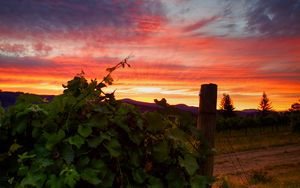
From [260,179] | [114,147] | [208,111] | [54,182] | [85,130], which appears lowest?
[260,179]

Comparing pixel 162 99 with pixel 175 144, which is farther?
pixel 162 99

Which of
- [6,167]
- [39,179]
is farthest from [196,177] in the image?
[6,167]

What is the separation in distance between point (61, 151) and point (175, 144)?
933 millimetres

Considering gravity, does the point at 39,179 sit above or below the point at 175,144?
below

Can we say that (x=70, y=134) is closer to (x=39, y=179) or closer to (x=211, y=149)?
(x=39, y=179)

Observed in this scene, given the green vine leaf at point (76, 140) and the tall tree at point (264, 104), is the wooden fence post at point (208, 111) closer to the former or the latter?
the green vine leaf at point (76, 140)

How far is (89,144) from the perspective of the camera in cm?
329

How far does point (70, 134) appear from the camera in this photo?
11.2 feet

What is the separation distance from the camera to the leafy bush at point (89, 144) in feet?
10.7

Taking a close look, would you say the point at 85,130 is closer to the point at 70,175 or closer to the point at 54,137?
the point at 54,137

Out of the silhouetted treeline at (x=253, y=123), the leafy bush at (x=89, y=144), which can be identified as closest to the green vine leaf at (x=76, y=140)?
the leafy bush at (x=89, y=144)

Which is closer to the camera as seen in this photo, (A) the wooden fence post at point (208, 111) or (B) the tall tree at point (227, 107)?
(A) the wooden fence post at point (208, 111)

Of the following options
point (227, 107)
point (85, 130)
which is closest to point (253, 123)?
point (227, 107)

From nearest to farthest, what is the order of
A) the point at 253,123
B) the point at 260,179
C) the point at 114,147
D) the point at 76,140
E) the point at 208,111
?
1. the point at 76,140
2. the point at 114,147
3. the point at 208,111
4. the point at 260,179
5. the point at 253,123
